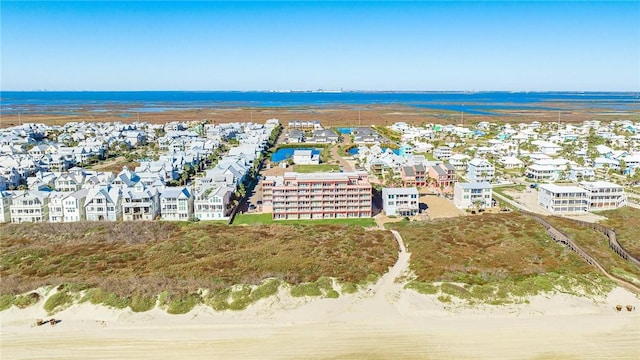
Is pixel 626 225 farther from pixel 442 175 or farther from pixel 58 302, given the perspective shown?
pixel 58 302

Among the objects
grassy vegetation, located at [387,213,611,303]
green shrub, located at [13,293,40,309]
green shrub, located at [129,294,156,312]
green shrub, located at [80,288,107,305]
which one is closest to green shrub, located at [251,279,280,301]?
green shrub, located at [129,294,156,312]

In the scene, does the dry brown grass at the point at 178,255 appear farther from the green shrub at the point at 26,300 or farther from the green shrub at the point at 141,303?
the green shrub at the point at 26,300

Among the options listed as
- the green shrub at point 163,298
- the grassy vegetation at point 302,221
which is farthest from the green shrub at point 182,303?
the grassy vegetation at point 302,221

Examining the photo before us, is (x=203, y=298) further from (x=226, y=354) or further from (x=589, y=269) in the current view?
(x=589, y=269)

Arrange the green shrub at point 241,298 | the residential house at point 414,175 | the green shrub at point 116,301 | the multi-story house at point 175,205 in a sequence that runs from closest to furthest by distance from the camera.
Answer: the green shrub at point 116,301, the green shrub at point 241,298, the multi-story house at point 175,205, the residential house at point 414,175

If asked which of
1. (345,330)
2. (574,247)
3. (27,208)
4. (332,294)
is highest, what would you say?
(27,208)

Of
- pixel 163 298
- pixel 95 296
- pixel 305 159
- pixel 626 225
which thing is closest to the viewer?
pixel 163 298

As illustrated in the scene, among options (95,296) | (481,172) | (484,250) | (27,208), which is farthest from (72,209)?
(481,172)
